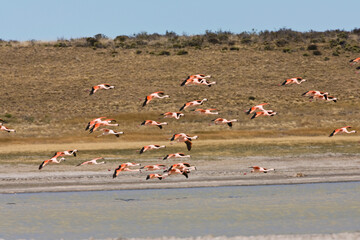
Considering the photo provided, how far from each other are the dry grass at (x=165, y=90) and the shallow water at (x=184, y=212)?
39.6 ft

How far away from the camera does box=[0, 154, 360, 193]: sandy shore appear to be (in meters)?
31.3

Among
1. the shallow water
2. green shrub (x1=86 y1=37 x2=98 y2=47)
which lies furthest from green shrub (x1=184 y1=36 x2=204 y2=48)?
the shallow water

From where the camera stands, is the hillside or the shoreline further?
the hillside

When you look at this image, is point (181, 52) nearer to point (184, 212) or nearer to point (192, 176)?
point (192, 176)

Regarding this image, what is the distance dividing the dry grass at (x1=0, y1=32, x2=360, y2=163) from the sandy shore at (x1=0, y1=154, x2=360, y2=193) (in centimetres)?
486

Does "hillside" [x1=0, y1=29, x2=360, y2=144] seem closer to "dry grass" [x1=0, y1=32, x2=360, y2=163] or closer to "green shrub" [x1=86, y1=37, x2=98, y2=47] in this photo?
"dry grass" [x1=0, y1=32, x2=360, y2=163]

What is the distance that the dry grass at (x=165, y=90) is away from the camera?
5391cm

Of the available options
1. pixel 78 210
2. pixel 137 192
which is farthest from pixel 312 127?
pixel 78 210

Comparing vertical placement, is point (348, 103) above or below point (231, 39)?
below

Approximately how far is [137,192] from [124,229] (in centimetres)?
868

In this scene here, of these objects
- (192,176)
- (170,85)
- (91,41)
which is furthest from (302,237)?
(91,41)

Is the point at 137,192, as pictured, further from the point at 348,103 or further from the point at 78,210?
the point at 348,103

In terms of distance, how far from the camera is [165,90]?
7938 cm

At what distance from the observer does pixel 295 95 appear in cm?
7606
